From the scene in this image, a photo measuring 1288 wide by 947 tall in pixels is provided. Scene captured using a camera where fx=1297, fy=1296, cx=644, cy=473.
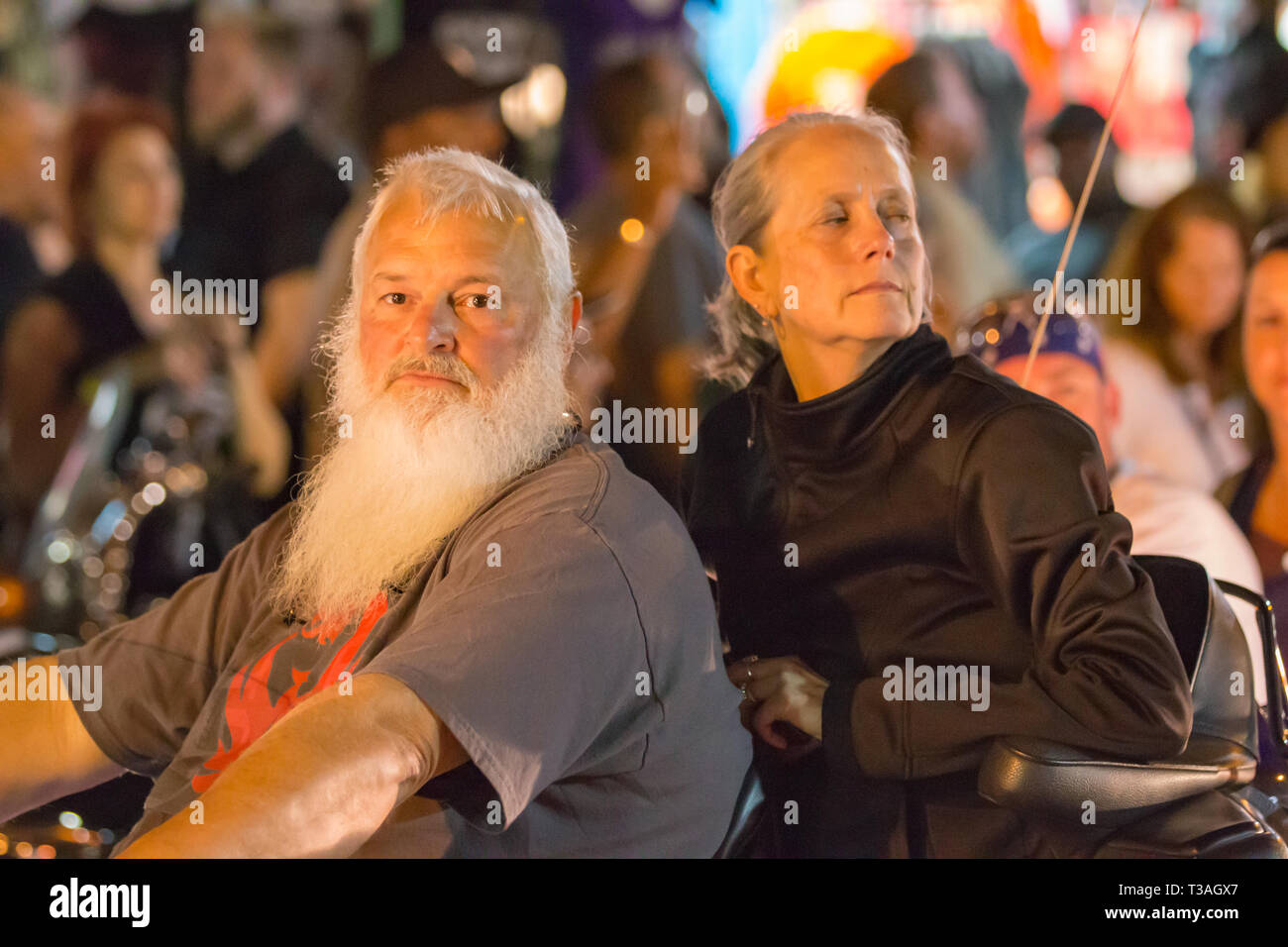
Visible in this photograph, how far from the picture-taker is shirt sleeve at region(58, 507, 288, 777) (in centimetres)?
228

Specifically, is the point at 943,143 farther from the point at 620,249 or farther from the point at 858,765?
the point at 858,765

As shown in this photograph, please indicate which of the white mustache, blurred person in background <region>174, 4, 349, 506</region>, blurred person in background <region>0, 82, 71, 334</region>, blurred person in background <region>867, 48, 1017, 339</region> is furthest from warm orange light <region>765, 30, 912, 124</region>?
blurred person in background <region>0, 82, 71, 334</region>

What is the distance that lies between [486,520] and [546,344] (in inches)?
15.9

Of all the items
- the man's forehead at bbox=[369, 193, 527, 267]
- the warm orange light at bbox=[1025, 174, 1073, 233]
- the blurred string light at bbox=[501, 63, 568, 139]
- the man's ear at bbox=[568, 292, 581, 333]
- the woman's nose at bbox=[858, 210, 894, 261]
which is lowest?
the man's ear at bbox=[568, 292, 581, 333]

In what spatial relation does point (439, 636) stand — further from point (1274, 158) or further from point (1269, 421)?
point (1274, 158)

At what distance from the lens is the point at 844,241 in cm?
239

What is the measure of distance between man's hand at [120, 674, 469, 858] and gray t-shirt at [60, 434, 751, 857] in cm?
4

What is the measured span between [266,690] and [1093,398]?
1798mm

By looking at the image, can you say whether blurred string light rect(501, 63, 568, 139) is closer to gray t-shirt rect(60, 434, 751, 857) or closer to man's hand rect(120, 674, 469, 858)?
gray t-shirt rect(60, 434, 751, 857)

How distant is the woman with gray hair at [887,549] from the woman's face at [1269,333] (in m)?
0.93

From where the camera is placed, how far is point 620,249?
3.80 metres

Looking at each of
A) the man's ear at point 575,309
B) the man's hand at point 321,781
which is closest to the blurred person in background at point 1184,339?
the man's ear at point 575,309

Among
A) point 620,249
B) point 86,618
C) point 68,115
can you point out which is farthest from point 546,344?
point 68,115

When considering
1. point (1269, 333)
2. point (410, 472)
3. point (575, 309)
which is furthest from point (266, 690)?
point (1269, 333)
